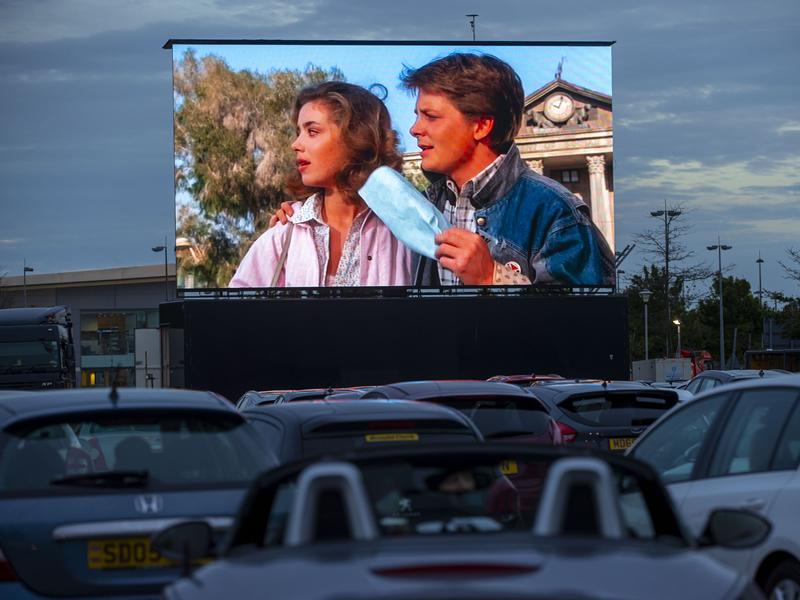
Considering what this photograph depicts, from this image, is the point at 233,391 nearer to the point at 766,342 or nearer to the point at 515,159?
the point at 515,159

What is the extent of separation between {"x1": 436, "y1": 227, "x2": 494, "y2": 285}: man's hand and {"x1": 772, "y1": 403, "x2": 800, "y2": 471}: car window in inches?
1369

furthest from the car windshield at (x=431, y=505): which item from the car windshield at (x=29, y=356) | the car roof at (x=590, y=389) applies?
the car windshield at (x=29, y=356)

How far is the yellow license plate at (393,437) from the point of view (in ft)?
30.1

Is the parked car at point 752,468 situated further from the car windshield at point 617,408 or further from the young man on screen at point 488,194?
the young man on screen at point 488,194

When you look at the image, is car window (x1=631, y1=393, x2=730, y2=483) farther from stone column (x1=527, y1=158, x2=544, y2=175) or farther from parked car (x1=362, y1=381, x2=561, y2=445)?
stone column (x1=527, y1=158, x2=544, y2=175)

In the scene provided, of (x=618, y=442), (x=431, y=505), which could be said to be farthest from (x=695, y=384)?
(x=431, y=505)

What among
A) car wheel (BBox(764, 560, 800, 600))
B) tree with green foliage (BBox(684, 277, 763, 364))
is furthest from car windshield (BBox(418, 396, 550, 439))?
tree with green foliage (BBox(684, 277, 763, 364))

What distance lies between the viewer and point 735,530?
191 inches

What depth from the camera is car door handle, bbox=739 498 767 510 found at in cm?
702

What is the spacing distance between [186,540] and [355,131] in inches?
1500

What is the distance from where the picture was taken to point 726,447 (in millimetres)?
7773

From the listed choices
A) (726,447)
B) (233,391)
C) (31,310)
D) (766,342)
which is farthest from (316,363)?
(726,447)

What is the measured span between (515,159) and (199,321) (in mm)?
9875

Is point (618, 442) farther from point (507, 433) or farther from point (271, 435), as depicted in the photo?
point (271, 435)
